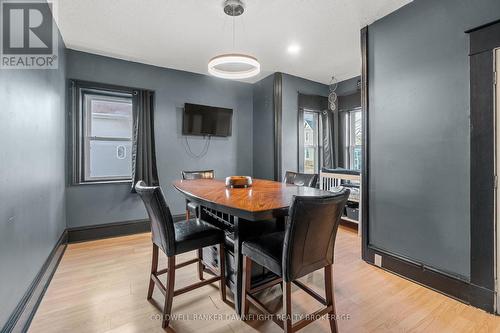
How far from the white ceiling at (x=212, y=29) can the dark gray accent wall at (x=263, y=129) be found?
0.71 metres

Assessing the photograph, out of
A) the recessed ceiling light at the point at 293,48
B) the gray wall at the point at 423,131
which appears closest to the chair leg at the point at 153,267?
the gray wall at the point at 423,131

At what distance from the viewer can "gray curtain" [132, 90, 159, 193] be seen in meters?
3.69

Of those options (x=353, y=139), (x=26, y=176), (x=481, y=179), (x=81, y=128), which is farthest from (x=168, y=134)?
(x=481, y=179)

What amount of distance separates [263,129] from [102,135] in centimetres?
267

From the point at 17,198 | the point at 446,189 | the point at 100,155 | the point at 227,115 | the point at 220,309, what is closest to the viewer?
the point at 17,198

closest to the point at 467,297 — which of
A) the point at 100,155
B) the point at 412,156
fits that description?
the point at 412,156

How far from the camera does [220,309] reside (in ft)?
6.20

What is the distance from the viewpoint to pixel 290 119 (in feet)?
14.4

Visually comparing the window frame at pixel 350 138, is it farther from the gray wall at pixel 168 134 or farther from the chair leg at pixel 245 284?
the chair leg at pixel 245 284

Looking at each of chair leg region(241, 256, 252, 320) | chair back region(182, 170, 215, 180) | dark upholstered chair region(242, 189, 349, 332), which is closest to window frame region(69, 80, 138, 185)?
chair back region(182, 170, 215, 180)

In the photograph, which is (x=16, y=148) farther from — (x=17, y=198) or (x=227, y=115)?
(x=227, y=115)

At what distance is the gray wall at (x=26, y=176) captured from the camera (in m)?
1.46

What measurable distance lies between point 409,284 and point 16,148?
3.39 m

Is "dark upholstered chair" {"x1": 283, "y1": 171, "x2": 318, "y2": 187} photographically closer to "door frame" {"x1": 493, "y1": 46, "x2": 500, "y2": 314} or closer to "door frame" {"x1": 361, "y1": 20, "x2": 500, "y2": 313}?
"door frame" {"x1": 361, "y1": 20, "x2": 500, "y2": 313}
